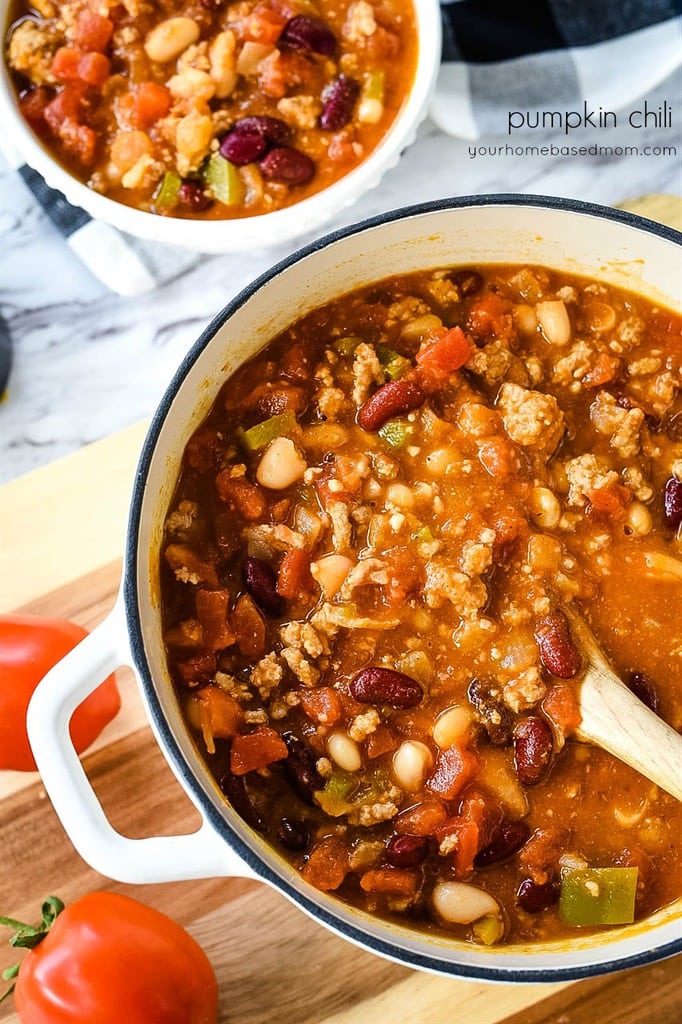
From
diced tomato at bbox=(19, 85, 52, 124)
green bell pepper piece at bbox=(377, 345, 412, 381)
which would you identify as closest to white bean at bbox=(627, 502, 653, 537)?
green bell pepper piece at bbox=(377, 345, 412, 381)

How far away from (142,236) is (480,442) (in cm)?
129

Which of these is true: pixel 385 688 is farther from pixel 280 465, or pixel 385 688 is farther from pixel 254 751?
pixel 280 465

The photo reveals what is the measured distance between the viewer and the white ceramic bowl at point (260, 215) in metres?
3.63

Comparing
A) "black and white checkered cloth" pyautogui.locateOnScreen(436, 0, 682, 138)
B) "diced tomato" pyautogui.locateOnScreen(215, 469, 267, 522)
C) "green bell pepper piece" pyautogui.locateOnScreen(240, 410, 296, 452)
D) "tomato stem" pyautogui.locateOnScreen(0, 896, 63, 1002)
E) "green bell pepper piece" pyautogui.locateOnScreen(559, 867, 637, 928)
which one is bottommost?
"green bell pepper piece" pyautogui.locateOnScreen(559, 867, 637, 928)

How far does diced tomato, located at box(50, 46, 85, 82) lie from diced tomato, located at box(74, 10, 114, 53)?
38mm

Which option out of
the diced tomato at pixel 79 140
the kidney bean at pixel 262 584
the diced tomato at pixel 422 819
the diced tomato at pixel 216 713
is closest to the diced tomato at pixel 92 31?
the diced tomato at pixel 79 140

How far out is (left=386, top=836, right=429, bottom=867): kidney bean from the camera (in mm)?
3129

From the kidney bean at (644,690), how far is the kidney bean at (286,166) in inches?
73.4

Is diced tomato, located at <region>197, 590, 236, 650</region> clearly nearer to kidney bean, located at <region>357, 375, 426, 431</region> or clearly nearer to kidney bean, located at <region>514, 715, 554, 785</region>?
kidney bean, located at <region>357, 375, 426, 431</region>

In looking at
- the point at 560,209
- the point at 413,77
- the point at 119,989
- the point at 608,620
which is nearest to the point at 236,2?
the point at 413,77

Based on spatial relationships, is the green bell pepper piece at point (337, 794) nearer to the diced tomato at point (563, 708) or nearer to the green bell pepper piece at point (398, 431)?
the diced tomato at point (563, 708)

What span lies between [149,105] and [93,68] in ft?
0.72

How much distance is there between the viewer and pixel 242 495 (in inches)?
127

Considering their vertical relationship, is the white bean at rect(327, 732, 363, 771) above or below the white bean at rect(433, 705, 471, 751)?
above
